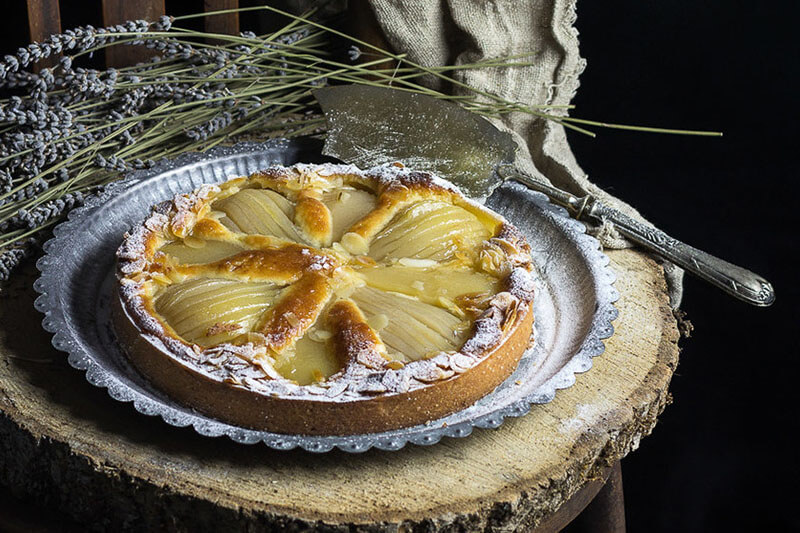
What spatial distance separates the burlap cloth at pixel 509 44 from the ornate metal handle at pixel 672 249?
1.32 feet

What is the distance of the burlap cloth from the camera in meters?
3.31

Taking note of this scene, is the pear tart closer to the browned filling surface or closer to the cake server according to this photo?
the browned filling surface

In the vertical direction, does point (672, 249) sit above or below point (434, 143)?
below

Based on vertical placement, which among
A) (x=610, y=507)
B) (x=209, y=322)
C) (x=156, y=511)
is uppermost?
(x=209, y=322)

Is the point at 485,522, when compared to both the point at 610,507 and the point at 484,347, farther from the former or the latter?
the point at 610,507

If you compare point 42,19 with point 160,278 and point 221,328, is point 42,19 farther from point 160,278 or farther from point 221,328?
point 221,328

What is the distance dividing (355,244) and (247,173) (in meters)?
0.78

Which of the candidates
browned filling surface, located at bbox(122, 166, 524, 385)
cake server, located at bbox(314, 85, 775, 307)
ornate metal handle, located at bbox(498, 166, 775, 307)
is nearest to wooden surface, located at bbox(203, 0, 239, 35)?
cake server, located at bbox(314, 85, 775, 307)

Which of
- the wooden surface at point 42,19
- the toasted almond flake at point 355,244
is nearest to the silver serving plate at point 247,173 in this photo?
the toasted almond flake at point 355,244

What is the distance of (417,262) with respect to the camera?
229 cm

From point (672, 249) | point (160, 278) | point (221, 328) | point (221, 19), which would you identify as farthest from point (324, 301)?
point (221, 19)

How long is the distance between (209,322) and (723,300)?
2628 millimetres

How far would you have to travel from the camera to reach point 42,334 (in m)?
2.27

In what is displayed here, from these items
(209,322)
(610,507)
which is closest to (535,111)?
(610,507)
